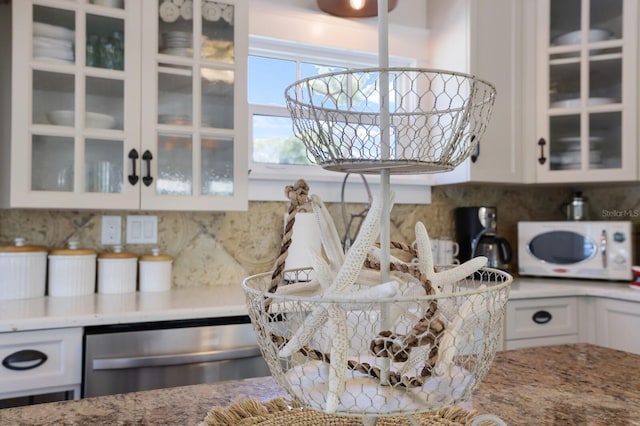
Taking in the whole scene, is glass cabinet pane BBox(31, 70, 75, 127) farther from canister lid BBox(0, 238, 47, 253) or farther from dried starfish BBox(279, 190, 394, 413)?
dried starfish BBox(279, 190, 394, 413)

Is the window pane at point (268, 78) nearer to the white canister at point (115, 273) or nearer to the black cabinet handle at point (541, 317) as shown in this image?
the white canister at point (115, 273)

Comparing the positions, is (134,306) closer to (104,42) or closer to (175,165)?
(175,165)

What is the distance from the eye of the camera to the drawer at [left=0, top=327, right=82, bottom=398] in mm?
1369

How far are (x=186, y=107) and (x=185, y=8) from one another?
0.39m

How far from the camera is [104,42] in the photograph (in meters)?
1.80

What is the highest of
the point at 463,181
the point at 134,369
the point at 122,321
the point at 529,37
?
the point at 529,37

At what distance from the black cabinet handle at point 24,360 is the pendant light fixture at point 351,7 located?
1790 millimetres

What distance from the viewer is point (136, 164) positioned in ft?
5.88

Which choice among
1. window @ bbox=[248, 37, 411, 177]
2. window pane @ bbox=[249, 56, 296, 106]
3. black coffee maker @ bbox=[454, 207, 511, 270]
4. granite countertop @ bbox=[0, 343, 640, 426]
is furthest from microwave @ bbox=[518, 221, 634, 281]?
granite countertop @ bbox=[0, 343, 640, 426]

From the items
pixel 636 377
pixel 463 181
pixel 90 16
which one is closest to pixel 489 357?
pixel 636 377

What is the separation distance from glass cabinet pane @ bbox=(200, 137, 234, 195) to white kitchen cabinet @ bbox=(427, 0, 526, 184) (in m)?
1.15

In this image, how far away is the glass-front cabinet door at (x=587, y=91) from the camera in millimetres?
2318

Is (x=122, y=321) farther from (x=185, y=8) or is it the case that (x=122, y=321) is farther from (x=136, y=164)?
(x=185, y=8)

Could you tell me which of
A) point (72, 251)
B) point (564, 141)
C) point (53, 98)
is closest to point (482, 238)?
point (564, 141)
